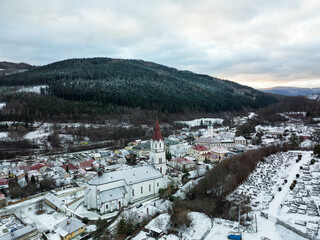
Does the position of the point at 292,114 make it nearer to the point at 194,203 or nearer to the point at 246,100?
the point at 246,100

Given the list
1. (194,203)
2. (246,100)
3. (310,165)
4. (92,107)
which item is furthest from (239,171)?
(246,100)

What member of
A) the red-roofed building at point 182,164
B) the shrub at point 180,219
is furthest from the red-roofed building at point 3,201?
the red-roofed building at point 182,164

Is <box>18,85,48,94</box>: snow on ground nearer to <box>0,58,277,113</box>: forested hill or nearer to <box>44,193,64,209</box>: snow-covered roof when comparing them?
<box>0,58,277,113</box>: forested hill

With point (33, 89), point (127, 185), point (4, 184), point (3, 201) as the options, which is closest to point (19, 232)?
point (3, 201)

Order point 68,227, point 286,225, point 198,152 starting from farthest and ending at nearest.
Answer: point 198,152 < point 68,227 < point 286,225

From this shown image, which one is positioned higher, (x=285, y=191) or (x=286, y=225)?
(x=285, y=191)

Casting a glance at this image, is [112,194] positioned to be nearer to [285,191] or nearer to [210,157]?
[285,191]
